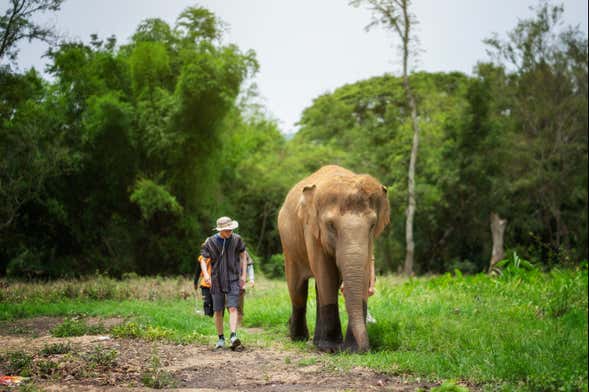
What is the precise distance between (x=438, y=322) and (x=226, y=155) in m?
15.3

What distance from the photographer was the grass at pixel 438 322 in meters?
5.68

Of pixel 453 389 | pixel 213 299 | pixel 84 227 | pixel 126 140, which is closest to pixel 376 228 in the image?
pixel 213 299

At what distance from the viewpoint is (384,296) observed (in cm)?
1238

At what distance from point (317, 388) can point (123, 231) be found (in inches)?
628

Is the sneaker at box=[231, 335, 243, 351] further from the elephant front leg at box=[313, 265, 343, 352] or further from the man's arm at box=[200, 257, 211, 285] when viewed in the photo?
the elephant front leg at box=[313, 265, 343, 352]

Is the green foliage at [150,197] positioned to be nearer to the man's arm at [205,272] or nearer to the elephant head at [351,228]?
the man's arm at [205,272]

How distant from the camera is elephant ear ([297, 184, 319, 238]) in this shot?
8.14 metres

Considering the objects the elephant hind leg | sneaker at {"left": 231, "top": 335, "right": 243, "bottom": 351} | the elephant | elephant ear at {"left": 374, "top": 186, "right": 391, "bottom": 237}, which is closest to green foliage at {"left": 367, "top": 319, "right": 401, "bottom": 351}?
the elephant

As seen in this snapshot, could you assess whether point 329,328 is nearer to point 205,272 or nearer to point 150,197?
point 205,272

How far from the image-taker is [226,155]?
22.7m

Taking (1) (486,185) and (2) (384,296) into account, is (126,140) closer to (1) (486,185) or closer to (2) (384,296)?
(2) (384,296)

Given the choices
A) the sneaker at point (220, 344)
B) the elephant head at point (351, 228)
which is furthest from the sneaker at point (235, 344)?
the elephant head at point (351, 228)

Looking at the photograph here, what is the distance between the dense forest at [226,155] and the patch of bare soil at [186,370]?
6536 mm

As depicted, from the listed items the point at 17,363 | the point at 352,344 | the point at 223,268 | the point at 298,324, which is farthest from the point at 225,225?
the point at 17,363
